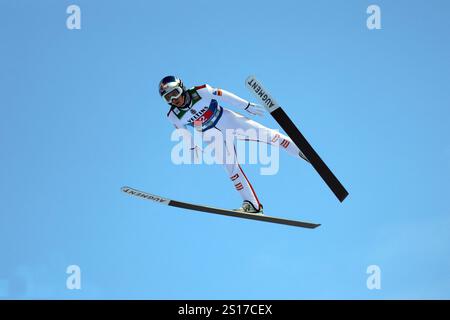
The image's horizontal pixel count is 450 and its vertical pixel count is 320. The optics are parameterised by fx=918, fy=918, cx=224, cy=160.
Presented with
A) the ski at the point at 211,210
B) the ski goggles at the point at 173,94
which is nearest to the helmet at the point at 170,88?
the ski goggles at the point at 173,94

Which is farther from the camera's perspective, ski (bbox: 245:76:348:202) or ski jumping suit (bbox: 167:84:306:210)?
ski jumping suit (bbox: 167:84:306:210)

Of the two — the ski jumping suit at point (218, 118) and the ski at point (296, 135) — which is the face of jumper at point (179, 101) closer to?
the ski jumping suit at point (218, 118)

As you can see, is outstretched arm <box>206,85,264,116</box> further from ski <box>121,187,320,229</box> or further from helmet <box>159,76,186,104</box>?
ski <box>121,187,320,229</box>

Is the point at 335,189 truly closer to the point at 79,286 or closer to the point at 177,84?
the point at 177,84

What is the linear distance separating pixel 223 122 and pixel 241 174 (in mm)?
1113

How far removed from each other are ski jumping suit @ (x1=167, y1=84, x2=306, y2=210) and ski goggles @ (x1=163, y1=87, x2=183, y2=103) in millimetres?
230

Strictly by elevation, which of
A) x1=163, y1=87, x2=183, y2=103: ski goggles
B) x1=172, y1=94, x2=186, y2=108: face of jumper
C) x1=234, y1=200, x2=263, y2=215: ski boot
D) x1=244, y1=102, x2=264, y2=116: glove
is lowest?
x1=234, y1=200, x2=263, y2=215: ski boot

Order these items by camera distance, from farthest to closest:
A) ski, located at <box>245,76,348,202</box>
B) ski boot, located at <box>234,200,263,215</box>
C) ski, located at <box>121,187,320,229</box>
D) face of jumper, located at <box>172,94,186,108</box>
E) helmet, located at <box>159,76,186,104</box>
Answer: ski boot, located at <box>234,200,263,215</box>, ski, located at <box>121,187,320,229</box>, face of jumper, located at <box>172,94,186,108</box>, helmet, located at <box>159,76,186,104</box>, ski, located at <box>245,76,348,202</box>

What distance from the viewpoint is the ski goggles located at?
55.3ft

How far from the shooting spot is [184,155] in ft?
56.6

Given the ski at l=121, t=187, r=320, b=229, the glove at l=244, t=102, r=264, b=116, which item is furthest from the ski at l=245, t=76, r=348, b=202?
the ski at l=121, t=187, r=320, b=229

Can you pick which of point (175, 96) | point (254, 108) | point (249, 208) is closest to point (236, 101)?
point (254, 108)

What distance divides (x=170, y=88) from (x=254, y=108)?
158 centimetres
